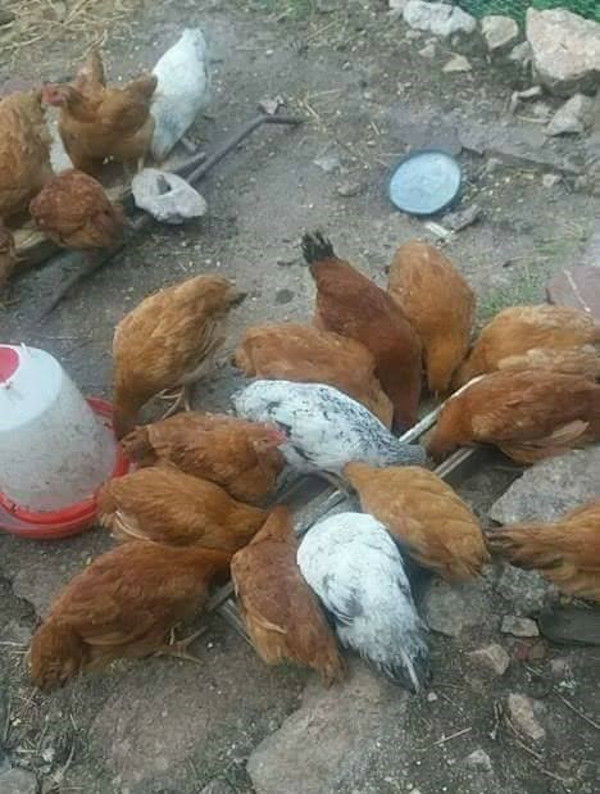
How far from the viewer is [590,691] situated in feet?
10.4

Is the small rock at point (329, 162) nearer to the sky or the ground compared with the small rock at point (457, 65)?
nearer to the ground

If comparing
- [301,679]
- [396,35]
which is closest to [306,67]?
[396,35]

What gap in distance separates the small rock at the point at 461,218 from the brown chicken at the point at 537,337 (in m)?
0.94

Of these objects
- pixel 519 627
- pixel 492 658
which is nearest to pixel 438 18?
pixel 519 627

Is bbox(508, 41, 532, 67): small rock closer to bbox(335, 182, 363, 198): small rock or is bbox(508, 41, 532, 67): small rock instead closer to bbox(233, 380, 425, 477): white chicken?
bbox(335, 182, 363, 198): small rock

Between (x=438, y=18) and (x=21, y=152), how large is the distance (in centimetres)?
234

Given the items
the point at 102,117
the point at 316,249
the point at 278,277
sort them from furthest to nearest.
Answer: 1. the point at 102,117
2. the point at 278,277
3. the point at 316,249

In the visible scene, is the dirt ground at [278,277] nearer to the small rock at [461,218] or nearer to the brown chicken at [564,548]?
the small rock at [461,218]

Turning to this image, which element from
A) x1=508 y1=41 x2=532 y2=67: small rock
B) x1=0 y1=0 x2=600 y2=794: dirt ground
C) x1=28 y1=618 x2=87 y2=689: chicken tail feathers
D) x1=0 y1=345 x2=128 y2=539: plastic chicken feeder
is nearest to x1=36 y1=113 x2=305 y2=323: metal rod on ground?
x1=0 y1=0 x2=600 y2=794: dirt ground

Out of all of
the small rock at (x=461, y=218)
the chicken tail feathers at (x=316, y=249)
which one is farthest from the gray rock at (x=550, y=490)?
the small rock at (x=461, y=218)

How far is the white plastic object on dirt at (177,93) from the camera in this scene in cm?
543

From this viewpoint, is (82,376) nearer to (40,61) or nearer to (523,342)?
(523,342)

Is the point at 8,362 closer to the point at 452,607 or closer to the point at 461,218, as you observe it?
the point at 452,607

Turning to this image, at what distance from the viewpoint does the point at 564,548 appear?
313cm
